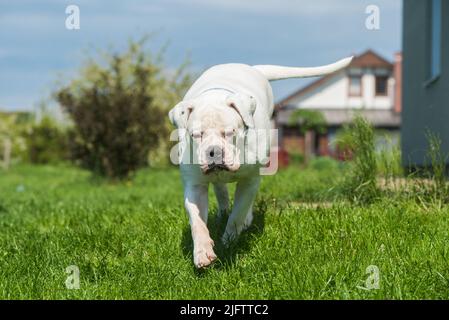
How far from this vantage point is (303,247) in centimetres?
434

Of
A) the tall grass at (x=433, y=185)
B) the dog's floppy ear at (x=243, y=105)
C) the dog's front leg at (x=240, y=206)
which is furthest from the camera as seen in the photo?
the tall grass at (x=433, y=185)

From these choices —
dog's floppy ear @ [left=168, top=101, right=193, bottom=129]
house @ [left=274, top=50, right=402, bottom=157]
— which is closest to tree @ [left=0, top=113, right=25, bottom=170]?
house @ [left=274, top=50, right=402, bottom=157]

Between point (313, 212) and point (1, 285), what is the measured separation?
2468mm

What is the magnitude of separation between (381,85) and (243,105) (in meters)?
37.7

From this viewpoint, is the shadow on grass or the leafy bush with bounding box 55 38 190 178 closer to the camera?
the shadow on grass

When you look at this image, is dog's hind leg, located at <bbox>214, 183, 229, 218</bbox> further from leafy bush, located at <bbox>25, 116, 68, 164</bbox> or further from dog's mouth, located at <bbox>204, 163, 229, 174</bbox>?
leafy bush, located at <bbox>25, 116, 68, 164</bbox>

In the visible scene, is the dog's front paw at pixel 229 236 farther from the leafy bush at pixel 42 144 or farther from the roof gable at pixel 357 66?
the roof gable at pixel 357 66

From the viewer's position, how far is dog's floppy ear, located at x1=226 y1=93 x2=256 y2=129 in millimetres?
3865

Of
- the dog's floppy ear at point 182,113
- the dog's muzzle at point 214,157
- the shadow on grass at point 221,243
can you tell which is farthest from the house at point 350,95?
the dog's muzzle at point 214,157

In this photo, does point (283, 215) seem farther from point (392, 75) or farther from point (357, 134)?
point (392, 75)

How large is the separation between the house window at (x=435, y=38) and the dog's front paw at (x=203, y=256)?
6.08m

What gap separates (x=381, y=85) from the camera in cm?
4003

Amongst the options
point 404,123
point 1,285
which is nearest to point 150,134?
point 404,123

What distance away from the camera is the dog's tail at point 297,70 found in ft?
18.0
